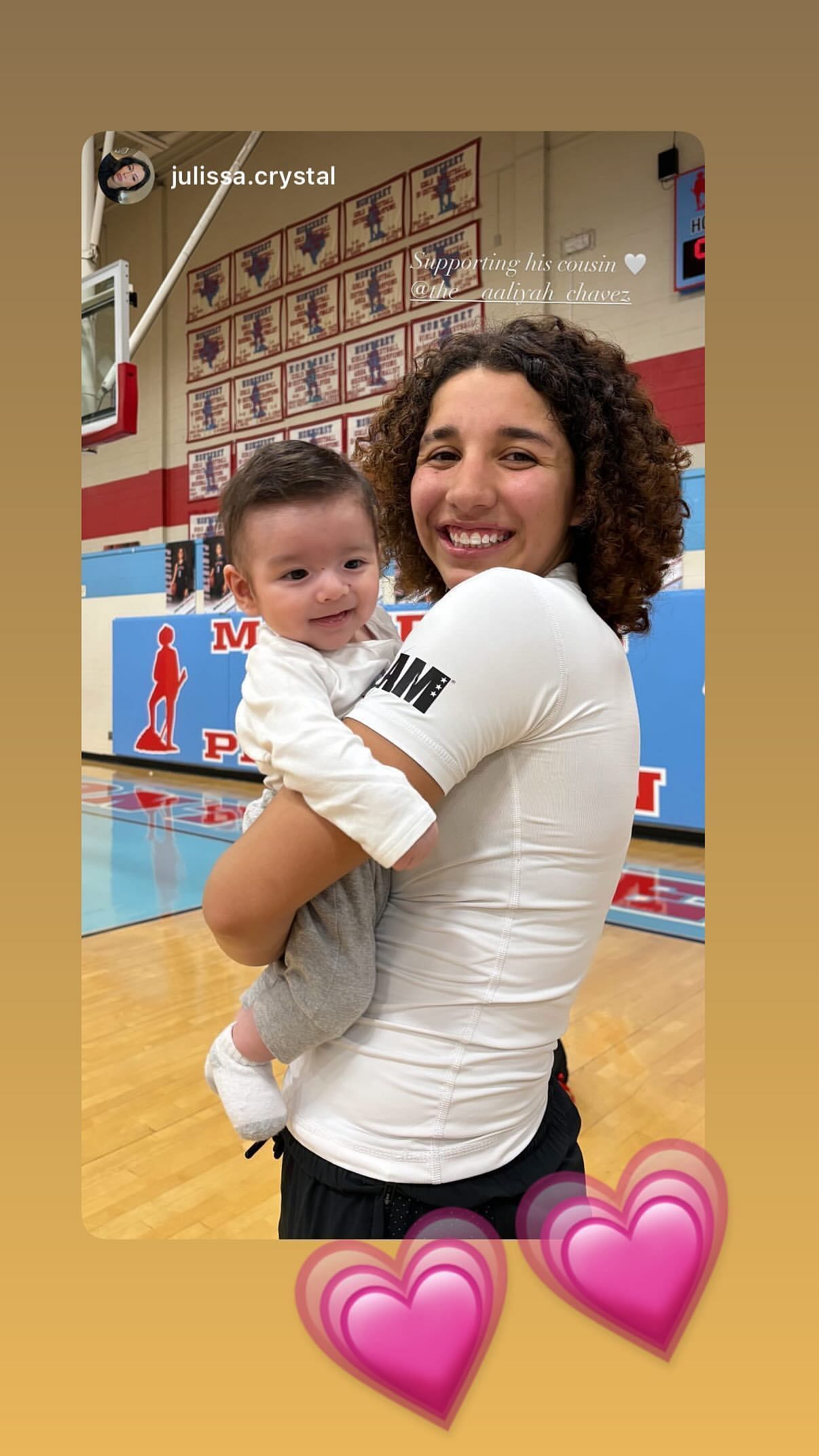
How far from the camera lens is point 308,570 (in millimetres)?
772

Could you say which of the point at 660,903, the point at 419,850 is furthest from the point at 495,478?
the point at 660,903

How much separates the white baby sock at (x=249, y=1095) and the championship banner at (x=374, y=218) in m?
0.81

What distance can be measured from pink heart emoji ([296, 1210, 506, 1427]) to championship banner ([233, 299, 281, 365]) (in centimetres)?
106

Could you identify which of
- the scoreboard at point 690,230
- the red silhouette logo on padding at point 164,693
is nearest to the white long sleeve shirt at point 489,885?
the scoreboard at point 690,230

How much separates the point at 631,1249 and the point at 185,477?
123 cm

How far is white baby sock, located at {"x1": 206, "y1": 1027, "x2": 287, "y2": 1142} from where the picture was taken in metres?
0.76

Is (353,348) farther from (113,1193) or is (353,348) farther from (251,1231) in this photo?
(251,1231)

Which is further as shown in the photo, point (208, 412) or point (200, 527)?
point (200, 527)

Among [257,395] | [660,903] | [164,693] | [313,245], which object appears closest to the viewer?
[313,245]

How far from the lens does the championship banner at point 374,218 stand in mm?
923

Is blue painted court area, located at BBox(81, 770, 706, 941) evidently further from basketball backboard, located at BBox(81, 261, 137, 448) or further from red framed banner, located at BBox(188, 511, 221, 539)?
basketball backboard, located at BBox(81, 261, 137, 448)

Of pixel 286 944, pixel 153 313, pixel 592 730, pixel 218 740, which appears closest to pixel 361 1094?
pixel 286 944

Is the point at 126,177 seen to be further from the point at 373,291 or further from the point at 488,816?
the point at 488,816

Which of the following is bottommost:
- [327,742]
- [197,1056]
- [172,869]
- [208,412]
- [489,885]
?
[197,1056]
